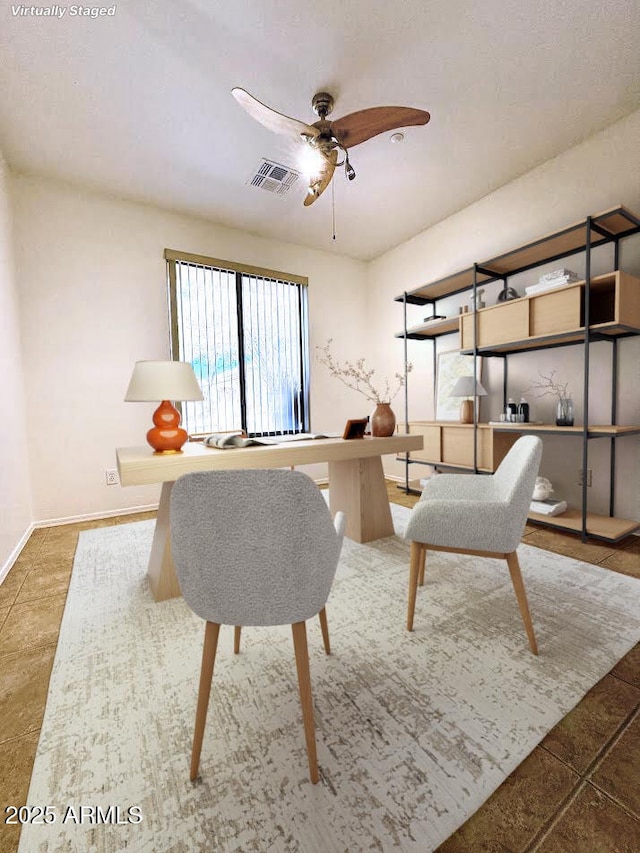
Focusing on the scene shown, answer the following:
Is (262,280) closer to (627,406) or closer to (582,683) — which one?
(627,406)

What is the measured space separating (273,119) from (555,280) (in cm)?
210

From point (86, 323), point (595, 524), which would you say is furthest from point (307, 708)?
point (86, 323)

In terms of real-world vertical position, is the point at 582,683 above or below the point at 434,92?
below

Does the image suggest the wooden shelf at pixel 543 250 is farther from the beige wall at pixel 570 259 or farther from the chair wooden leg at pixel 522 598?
the chair wooden leg at pixel 522 598

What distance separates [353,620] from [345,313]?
12.6ft

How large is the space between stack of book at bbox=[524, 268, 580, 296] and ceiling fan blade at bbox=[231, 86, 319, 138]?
184 centimetres

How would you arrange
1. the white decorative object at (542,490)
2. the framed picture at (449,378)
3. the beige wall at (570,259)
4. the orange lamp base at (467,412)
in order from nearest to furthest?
the beige wall at (570,259) → the white decorative object at (542,490) → the orange lamp base at (467,412) → the framed picture at (449,378)

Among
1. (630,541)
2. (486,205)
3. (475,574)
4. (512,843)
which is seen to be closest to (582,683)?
(512,843)

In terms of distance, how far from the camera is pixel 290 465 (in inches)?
75.4

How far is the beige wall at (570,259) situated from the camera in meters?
2.47

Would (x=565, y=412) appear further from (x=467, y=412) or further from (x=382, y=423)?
(x=382, y=423)

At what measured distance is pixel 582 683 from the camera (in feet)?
3.84

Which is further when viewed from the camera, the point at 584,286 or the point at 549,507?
the point at 549,507

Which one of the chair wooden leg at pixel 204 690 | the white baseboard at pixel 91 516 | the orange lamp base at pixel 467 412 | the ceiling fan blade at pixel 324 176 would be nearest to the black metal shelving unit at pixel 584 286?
the orange lamp base at pixel 467 412
